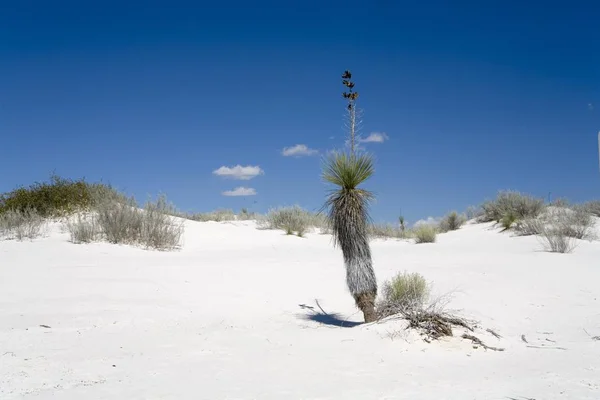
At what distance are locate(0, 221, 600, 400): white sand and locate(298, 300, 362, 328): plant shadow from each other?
18 centimetres

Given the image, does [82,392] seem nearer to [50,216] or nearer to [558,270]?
[558,270]

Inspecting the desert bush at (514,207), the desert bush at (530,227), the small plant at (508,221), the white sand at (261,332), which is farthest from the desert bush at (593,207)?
the white sand at (261,332)

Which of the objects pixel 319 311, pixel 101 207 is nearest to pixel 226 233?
pixel 101 207

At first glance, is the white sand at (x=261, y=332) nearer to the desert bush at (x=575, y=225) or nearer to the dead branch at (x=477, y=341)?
the dead branch at (x=477, y=341)

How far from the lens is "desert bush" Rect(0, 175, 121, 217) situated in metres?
16.8

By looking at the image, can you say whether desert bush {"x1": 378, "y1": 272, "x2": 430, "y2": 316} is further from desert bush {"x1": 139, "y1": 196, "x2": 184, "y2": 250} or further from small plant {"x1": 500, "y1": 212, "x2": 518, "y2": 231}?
small plant {"x1": 500, "y1": 212, "x2": 518, "y2": 231}

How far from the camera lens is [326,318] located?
25.1 ft

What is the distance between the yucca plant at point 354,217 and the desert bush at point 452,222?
20420 millimetres

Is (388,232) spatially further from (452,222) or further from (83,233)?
(83,233)

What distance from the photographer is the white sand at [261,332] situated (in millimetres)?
4117

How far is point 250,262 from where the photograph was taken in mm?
12648

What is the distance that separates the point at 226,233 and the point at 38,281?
1099 cm

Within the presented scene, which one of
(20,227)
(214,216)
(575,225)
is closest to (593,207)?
(575,225)

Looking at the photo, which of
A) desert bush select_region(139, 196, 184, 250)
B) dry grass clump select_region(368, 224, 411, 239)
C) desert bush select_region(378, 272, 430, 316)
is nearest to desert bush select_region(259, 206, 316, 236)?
dry grass clump select_region(368, 224, 411, 239)
